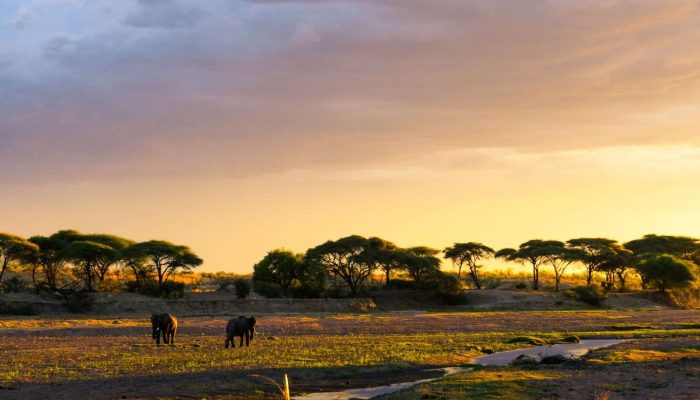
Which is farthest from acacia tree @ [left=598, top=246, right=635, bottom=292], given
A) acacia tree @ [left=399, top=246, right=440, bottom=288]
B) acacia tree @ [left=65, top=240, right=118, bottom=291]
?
acacia tree @ [left=65, top=240, right=118, bottom=291]

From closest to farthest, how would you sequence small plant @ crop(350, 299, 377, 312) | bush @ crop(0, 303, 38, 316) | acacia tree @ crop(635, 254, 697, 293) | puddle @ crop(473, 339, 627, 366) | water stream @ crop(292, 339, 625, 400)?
water stream @ crop(292, 339, 625, 400) → puddle @ crop(473, 339, 627, 366) → bush @ crop(0, 303, 38, 316) → small plant @ crop(350, 299, 377, 312) → acacia tree @ crop(635, 254, 697, 293)

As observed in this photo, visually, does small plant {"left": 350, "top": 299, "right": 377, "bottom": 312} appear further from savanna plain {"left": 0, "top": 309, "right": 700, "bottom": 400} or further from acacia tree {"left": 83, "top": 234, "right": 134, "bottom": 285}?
savanna plain {"left": 0, "top": 309, "right": 700, "bottom": 400}

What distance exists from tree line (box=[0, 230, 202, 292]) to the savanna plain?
99.5 feet

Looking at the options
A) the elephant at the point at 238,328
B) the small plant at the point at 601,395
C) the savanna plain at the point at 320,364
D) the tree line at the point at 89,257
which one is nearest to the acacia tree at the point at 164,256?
the tree line at the point at 89,257

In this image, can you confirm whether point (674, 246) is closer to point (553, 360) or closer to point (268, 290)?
point (268, 290)

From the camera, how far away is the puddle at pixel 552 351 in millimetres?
34188

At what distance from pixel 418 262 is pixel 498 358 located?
59.4 metres

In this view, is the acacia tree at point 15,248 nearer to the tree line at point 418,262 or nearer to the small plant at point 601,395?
the tree line at point 418,262

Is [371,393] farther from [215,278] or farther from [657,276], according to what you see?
[215,278]

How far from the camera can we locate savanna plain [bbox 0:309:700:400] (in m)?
23.4

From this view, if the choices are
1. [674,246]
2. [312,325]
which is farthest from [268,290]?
[674,246]

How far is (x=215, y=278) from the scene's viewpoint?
443 feet

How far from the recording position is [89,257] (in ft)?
268

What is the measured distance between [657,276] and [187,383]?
93039mm
